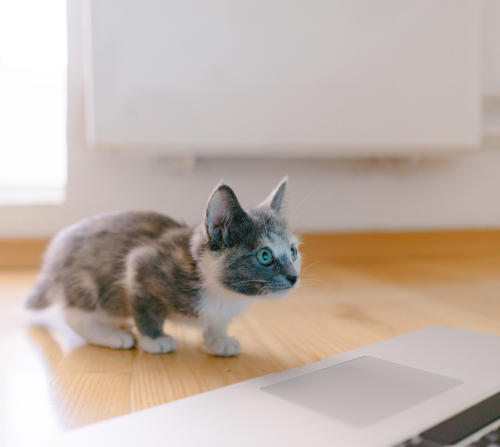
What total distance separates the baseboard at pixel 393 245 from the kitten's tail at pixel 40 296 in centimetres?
83

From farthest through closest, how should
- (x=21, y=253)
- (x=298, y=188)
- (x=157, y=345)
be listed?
1. (x=298, y=188)
2. (x=21, y=253)
3. (x=157, y=345)

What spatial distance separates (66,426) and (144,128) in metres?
1.13

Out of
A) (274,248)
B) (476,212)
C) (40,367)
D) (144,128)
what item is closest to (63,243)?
(40,367)

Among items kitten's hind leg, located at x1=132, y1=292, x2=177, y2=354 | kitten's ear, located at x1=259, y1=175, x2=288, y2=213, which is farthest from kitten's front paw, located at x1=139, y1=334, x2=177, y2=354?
kitten's ear, located at x1=259, y1=175, x2=288, y2=213

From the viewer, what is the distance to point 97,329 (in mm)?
989

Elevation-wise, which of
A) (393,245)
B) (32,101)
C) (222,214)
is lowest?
(393,245)

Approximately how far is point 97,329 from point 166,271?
Answer: 201mm

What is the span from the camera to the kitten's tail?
1.08 metres

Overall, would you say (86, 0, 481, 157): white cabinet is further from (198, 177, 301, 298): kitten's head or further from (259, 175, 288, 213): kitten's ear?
(198, 177, 301, 298): kitten's head

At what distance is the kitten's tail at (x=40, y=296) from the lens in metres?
1.08

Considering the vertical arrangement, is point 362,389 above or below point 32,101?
below

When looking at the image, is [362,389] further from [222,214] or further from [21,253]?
[21,253]

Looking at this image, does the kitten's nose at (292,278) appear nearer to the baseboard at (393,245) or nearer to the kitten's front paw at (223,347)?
the kitten's front paw at (223,347)

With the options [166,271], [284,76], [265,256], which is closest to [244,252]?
[265,256]
